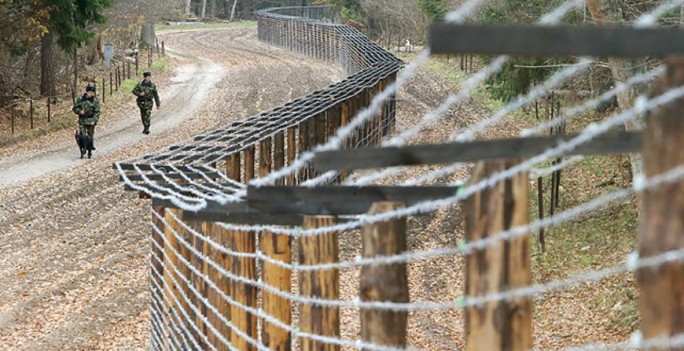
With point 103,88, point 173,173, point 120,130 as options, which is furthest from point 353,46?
point 173,173

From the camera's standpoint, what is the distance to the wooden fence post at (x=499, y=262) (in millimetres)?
3156

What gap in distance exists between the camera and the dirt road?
12234 millimetres

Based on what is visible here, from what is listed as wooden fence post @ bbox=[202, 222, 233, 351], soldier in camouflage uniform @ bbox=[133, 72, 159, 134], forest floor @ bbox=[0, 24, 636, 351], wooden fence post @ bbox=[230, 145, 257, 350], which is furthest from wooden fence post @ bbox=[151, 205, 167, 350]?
soldier in camouflage uniform @ bbox=[133, 72, 159, 134]

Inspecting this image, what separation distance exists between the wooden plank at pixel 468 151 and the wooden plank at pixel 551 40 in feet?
1.39

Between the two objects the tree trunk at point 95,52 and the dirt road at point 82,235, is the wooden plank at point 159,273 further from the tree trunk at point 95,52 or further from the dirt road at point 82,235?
the tree trunk at point 95,52

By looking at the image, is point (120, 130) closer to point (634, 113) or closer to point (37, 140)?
point (37, 140)

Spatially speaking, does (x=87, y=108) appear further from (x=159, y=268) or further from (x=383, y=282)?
(x=383, y=282)

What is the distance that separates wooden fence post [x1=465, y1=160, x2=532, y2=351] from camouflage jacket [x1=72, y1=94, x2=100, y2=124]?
19.8 metres

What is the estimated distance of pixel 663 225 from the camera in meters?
2.62

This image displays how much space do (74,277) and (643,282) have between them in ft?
39.7

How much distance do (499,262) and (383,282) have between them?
2.85ft

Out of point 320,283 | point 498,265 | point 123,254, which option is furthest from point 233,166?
point 498,265

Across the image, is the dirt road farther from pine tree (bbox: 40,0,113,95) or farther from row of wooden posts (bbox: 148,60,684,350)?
row of wooden posts (bbox: 148,60,684,350)

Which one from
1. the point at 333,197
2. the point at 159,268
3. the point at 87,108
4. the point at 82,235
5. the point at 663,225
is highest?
the point at 663,225
